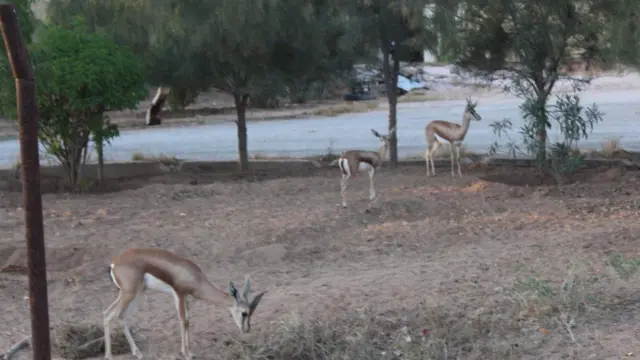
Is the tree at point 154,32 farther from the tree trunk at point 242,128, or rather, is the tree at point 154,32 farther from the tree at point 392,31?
the tree at point 392,31

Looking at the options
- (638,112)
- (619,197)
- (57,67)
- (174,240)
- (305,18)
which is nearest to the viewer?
(174,240)

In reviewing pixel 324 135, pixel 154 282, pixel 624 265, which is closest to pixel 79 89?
pixel 154 282

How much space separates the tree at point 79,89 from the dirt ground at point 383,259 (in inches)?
41.2

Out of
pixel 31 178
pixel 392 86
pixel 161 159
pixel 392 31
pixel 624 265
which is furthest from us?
pixel 161 159

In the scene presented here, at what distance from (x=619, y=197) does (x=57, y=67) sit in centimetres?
883

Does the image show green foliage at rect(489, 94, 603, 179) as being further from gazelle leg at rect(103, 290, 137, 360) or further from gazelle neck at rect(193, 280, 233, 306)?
gazelle leg at rect(103, 290, 137, 360)

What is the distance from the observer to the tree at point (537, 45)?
1482cm

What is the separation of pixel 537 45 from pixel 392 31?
279 centimetres

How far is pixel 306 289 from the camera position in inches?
351

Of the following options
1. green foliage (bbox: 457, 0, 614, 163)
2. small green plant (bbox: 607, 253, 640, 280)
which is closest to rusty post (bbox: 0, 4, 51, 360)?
small green plant (bbox: 607, 253, 640, 280)

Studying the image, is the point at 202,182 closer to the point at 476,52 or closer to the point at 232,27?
the point at 232,27

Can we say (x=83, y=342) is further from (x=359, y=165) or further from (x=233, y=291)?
(x=359, y=165)

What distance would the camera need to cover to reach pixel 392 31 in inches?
672

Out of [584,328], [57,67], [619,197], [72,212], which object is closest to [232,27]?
[57,67]
